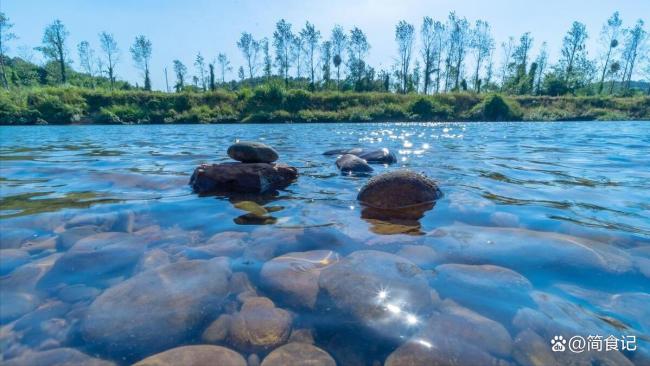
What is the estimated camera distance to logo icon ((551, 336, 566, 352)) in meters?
1.37

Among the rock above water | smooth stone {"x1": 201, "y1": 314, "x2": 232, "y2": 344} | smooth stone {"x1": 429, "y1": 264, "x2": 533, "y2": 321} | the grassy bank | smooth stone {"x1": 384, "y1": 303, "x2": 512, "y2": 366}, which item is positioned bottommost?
smooth stone {"x1": 201, "y1": 314, "x2": 232, "y2": 344}

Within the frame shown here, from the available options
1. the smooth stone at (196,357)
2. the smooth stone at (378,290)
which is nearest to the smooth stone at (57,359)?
the smooth stone at (196,357)

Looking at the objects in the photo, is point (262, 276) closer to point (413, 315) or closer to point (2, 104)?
point (413, 315)

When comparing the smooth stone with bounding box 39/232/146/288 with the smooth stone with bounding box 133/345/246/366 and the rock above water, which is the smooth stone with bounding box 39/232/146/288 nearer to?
the smooth stone with bounding box 133/345/246/366

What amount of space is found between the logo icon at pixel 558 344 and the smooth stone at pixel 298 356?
3.03 feet

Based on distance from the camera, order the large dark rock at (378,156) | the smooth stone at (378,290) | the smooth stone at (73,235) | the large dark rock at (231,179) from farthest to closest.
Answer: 1. the large dark rock at (378,156)
2. the large dark rock at (231,179)
3. the smooth stone at (73,235)
4. the smooth stone at (378,290)

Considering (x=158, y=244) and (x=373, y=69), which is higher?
(x=373, y=69)

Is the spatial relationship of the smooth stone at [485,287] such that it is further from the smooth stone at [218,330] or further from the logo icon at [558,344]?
the smooth stone at [218,330]

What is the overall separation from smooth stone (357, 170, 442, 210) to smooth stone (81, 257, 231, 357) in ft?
6.19

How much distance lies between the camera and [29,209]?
10.2 ft

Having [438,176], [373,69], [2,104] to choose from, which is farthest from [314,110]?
[438,176]

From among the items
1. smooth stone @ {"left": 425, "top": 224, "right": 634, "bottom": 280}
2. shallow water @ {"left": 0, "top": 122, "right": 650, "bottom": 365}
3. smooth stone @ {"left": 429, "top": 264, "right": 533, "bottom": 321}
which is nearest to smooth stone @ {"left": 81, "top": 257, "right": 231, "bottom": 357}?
shallow water @ {"left": 0, "top": 122, "right": 650, "bottom": 365}

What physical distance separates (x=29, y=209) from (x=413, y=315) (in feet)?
11.7

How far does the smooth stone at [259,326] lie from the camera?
142 cm
